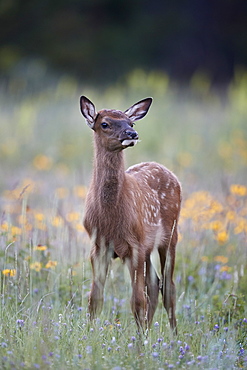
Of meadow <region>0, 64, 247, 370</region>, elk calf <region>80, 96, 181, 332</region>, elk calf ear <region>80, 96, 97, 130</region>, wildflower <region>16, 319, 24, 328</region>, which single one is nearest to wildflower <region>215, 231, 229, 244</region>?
meadow <region>0, 64, 247, 370</region>

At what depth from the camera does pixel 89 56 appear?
2873 cm

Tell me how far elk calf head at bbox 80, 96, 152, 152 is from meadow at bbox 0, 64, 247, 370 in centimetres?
102

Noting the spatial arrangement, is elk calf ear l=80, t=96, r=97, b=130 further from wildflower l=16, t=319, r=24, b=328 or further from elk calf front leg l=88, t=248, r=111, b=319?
wildflower l=16, t=319, r=24, b=328

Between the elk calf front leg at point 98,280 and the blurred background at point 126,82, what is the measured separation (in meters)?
4.10

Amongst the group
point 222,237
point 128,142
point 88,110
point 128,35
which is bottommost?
point 222,237

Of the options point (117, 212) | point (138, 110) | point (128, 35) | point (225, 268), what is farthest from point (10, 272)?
point (128, 35)

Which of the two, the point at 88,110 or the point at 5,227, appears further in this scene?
the point at 5,227

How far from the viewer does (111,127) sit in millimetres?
6125

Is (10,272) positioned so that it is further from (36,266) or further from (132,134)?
(132,134)

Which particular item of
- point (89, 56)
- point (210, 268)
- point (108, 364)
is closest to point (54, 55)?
point (89, 56)

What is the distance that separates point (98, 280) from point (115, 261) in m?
1.92

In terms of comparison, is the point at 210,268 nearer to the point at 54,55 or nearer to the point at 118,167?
the point at 118,167

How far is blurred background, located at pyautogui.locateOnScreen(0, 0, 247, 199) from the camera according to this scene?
1483 cm

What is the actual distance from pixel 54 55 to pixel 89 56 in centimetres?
145
